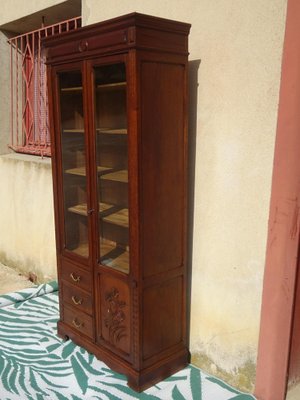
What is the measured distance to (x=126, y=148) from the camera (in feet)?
6.52

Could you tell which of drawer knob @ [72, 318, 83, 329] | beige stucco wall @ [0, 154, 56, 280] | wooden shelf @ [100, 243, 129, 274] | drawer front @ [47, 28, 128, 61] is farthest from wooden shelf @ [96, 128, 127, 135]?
beige stucco wall @ [0, 154, 56, 280]

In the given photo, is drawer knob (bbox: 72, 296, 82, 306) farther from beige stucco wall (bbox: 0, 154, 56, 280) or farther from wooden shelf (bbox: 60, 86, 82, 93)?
wooden shelf (bbox: 60, 86, 82, 93)

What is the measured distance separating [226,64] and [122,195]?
2.65 feet

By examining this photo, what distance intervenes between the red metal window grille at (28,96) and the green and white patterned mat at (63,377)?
1.72 metres

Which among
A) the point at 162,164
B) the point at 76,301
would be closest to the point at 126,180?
the point at 162,164

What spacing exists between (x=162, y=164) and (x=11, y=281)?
241 cm

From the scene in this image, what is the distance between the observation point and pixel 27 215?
12.5ft

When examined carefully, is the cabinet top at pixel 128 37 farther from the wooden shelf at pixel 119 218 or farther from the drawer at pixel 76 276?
the drawer at pixel 76 276

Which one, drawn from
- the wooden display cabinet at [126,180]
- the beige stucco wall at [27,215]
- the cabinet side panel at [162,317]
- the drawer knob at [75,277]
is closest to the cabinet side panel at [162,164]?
the wooden display cabinet at [126,180]

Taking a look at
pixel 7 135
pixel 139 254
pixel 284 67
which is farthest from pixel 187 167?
pixel 7 135

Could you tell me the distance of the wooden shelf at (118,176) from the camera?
2045mm

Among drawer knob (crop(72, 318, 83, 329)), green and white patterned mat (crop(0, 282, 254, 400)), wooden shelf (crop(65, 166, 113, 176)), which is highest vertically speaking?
wooden shelf (crop(65, 166, 113, 176))

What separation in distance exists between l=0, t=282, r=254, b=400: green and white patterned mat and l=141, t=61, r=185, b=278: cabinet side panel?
0.61 m

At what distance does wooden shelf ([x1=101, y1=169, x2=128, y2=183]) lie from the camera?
80.5 inches
